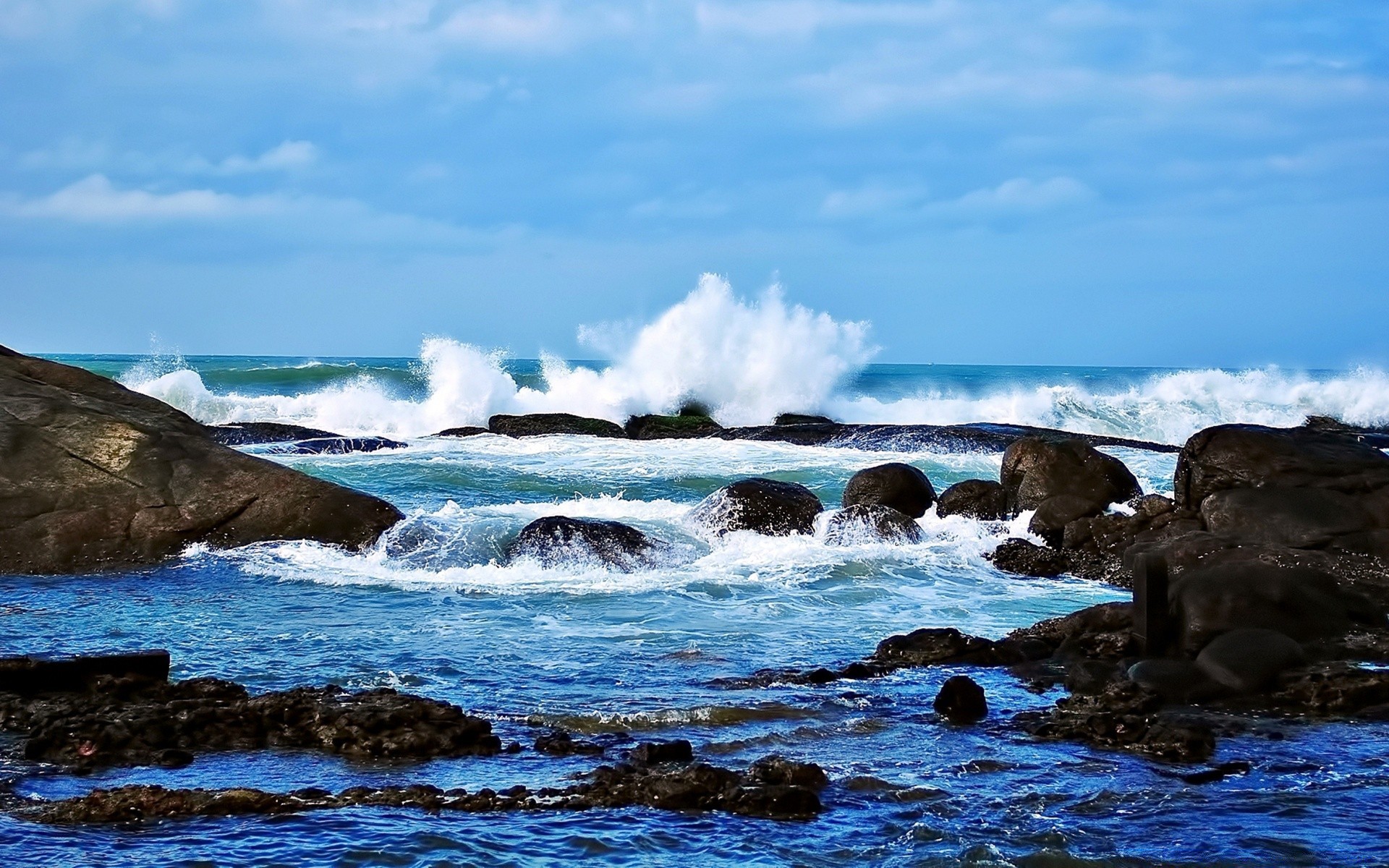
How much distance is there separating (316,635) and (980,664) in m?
4.52

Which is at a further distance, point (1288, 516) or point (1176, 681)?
point (1288, 516)

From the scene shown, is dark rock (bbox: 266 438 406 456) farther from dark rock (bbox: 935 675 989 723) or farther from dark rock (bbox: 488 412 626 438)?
dark rock (bbox: 935 675 989 723)

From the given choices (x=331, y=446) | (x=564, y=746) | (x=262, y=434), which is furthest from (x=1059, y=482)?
(x=262, y=434)

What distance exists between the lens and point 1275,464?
13125mm

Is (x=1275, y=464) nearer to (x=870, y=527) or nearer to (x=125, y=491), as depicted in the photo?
(x=870, y=527)

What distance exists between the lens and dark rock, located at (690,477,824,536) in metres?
15.0

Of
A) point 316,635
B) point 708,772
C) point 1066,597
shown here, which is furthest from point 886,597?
point 708,772

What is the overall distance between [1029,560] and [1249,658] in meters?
5.57

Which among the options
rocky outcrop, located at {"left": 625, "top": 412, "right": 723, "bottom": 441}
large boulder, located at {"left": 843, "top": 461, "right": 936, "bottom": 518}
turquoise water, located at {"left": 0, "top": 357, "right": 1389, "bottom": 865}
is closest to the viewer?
turquoise water, located at {"left": 0, "top": 357, "right": 1389, "bottom": 865}

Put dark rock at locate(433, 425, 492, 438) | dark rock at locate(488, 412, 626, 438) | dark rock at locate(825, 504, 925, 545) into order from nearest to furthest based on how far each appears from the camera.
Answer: dark rock at locate(825, 504, 925, 545) < dark rock at locate(433, 425, 492, 438) < dark rock at locate(488, 412, 626, 438)

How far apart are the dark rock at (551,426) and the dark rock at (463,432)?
0.23m

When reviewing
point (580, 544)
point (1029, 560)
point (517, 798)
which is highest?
point (580, 544)

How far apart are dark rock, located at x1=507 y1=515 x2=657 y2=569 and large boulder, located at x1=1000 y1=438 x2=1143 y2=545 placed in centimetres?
452

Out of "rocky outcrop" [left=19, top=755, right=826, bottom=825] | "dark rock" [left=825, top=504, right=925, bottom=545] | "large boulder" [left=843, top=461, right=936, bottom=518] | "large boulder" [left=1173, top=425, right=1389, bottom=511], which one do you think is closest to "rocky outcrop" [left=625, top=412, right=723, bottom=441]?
"large boulder" [left=843, top=461, right=936, bottom=518]
